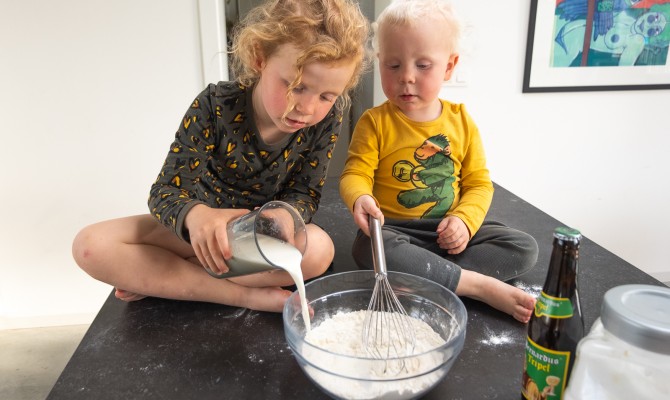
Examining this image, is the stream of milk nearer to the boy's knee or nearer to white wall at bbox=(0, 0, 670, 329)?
the boy's knee

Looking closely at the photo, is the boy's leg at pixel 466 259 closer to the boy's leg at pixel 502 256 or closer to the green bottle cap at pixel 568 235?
the boy's leg at pixel 502 256

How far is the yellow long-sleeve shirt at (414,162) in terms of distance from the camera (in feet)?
3.23

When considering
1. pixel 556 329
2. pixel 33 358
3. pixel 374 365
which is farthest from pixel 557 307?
pixel 33 358

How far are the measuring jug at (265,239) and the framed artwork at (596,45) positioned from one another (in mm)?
1160

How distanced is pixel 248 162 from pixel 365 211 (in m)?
0.25

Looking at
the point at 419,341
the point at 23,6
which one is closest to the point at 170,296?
the point at 419,341

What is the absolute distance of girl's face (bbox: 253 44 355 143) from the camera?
2.43ft

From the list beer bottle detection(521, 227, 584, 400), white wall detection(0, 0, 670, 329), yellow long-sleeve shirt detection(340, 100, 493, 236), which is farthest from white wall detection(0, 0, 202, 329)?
beer bottle detection(521, 227, 584, 400)

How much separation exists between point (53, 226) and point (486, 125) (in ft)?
4.58

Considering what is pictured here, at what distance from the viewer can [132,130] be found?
146cm

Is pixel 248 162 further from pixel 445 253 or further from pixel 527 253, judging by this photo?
pixel 527 253

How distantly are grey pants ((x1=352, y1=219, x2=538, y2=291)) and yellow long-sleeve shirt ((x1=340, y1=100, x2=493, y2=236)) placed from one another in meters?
0.04

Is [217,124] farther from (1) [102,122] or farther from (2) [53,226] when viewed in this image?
(2) [53,226]

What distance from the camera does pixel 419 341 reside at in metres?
0.65
